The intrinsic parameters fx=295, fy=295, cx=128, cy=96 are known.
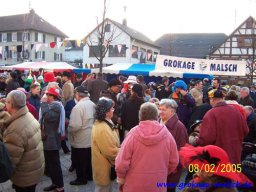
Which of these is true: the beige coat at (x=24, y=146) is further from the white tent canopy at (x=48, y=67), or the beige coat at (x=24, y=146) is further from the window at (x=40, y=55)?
the window at (x=40, y=55)

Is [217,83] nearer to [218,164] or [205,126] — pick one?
[205,126]

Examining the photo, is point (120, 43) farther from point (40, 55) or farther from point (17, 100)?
point (17, 100)

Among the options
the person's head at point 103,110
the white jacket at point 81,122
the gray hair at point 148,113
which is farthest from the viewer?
the white jacket at point 81,122

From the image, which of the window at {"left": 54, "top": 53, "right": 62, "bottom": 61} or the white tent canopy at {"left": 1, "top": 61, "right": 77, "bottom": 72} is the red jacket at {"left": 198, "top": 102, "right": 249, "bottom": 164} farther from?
the window at {"left": 54, "top": 53, "right": 62, "bottom": 61}

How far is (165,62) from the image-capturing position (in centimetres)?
1429

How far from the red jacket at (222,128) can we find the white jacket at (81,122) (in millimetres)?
1889

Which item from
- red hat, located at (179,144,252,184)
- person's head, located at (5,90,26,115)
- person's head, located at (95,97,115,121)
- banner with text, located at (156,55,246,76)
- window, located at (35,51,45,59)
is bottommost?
red hat, located at (179,144,252,184)

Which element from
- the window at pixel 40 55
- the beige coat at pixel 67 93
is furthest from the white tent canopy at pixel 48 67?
the window at pixel 40 55

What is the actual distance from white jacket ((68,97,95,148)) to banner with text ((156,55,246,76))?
9.82 metres

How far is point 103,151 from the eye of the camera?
3.67 meters

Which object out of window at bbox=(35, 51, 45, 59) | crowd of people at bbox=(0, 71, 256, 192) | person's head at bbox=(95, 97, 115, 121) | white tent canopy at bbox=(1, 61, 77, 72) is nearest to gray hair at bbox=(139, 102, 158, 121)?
crowd of people at bbox=(0, 71, 256, 192)

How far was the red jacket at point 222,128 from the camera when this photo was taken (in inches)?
153

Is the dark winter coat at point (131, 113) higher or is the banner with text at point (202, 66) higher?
the banner with text at point (202, 66)

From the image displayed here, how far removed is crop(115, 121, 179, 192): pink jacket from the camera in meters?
3.01
